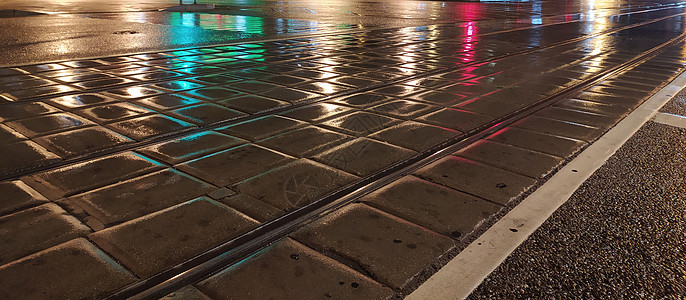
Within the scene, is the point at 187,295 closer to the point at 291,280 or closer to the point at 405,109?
the point at 291,280

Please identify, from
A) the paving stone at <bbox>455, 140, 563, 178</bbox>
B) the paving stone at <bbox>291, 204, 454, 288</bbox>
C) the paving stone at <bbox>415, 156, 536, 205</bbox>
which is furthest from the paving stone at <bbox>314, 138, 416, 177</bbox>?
the paving stone at <bbox>291, 204, 454, 288</bbox>

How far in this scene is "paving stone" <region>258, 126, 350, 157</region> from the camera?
148 inches

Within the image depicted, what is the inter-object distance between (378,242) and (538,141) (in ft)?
7.21

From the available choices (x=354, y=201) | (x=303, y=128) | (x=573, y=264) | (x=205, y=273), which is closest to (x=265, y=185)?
(x=354, y=201)

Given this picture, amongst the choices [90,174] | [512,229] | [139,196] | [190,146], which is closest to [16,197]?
[90,174]

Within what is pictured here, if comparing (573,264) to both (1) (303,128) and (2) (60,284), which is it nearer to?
(2) (60,284)

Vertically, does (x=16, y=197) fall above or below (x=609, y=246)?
above

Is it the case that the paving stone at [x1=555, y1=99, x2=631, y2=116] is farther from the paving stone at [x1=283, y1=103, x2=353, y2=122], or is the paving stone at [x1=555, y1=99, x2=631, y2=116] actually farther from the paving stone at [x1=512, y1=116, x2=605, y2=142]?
the paving stone at [x1=283, y1=103, x2=353, y2=122]

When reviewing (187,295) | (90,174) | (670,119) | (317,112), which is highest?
(317,112)

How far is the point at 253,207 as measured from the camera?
2816mm

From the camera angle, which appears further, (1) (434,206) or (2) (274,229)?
(1) (434,206)

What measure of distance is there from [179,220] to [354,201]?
99 centimetres

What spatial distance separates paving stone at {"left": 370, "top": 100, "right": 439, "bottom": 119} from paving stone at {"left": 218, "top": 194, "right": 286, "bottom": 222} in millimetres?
2174

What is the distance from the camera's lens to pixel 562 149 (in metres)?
3.86
